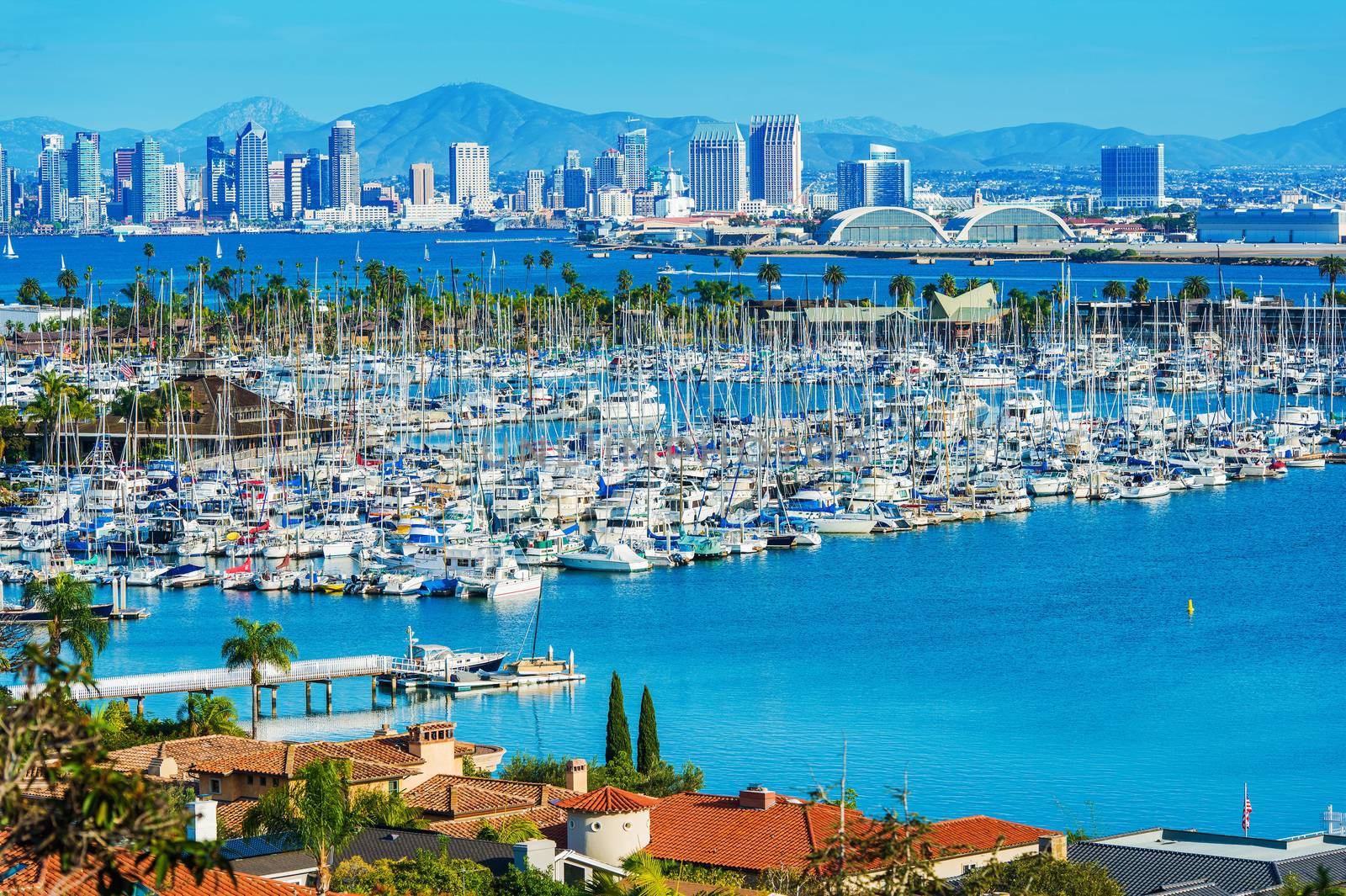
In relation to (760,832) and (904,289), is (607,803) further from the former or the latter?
A: (904,289)

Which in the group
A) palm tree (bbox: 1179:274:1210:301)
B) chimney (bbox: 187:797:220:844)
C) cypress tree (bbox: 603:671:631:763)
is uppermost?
palm tree (bbox: 1179:274:1210:301)

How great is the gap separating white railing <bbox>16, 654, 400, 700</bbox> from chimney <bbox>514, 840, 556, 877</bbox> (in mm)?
15452

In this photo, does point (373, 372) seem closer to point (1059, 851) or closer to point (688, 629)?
point (688, 629)

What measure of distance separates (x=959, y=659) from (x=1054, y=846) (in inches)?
813

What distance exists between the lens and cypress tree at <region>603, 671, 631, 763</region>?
27.6 meters

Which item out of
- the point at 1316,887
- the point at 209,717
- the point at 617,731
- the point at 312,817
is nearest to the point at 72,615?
the point at 209,717

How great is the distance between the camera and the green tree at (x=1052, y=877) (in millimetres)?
17016

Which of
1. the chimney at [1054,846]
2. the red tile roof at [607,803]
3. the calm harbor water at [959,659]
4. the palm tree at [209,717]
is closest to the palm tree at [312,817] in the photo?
the red tile roof at [607,803]

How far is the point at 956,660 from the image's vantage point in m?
39.7

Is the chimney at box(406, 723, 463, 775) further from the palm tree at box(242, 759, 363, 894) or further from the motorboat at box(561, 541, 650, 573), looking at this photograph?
the motorboat at box(561, 541, 650, 573)

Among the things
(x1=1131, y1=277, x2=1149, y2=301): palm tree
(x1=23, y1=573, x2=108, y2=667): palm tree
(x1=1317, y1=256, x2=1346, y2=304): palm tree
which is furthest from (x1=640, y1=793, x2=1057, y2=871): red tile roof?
(x1=1131, y1=277, x2=1149, y2=301): palm tree

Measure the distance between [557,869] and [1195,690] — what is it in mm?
21601

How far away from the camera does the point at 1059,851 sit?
19188 mm

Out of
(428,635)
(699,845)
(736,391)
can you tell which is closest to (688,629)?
(428,635)
